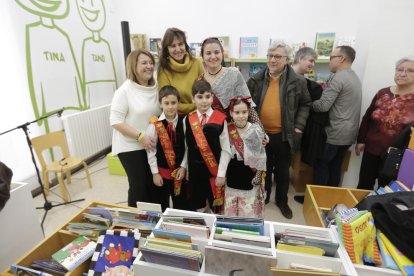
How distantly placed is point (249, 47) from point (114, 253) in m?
3.31

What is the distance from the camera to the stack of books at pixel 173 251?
97 centimetres

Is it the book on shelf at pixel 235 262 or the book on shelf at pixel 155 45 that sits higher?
the book on shelf at pixel 155 45

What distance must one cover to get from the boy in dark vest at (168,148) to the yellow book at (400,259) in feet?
4.01

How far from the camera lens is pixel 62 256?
1228mm

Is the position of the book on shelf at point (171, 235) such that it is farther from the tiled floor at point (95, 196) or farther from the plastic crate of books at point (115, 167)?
the plastic crate of books at point (115, 167)

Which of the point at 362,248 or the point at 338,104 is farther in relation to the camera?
the point at 338,104

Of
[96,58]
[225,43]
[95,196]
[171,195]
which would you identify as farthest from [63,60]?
[171,195]

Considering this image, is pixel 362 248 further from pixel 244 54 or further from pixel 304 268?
pixel 244 54

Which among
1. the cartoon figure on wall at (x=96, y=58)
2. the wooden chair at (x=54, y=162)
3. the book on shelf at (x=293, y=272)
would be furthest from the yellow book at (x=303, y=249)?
the cartoon figure on wall at (x=96, y=58)

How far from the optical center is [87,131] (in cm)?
337

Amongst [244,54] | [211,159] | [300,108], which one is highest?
[244,54]

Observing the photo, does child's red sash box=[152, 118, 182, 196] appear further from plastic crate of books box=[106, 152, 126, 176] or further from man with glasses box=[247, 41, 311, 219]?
plastic crate of books box=[106, 152, 126, 176]

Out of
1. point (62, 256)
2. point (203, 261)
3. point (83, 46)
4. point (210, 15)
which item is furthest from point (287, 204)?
point (83, 46)

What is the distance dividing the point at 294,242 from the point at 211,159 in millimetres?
760
